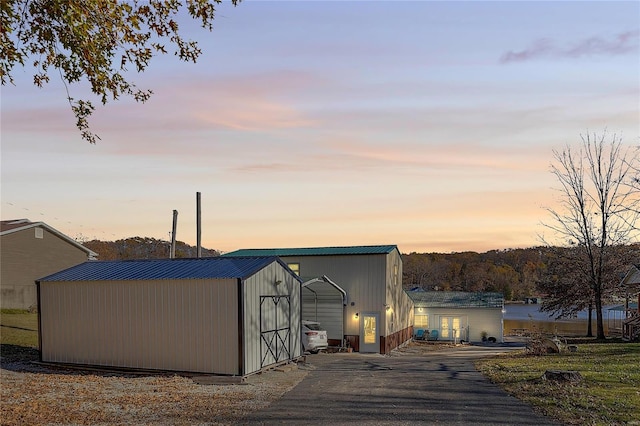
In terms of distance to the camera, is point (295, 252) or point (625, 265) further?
point (625, 265)

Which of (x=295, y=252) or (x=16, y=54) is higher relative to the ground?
(x=16, y=54)

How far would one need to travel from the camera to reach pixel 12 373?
59.3 ft

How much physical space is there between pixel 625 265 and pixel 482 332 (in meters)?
10.4

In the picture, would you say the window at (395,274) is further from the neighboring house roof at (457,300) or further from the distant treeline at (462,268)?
the distant treeline at (462,268)

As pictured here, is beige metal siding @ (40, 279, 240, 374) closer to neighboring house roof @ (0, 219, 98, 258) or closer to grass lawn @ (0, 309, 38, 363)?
grass lawn @ (0, 309, 38, 363)

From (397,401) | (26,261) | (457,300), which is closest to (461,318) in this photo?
(457,300)

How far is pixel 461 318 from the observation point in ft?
135

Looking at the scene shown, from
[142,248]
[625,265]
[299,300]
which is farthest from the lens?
[142,248]

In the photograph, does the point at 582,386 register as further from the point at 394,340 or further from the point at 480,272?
the point at 480,272

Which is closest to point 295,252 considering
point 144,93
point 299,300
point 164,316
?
point 299,300

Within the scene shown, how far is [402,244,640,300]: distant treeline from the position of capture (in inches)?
4220

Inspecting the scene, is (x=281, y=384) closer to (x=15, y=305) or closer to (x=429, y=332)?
(x=429, y=332)

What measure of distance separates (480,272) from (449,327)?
2968 inches

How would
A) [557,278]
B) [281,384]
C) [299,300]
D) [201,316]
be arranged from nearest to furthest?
1. [281,384]
2. [201,316]
3. [299,300]
4. [557,278]
